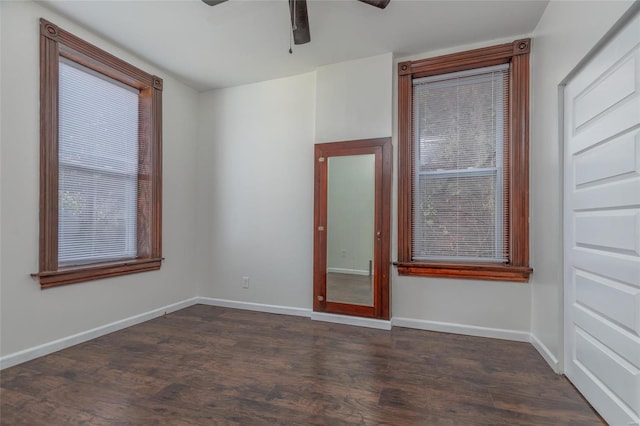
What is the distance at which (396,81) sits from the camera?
10.3 ft

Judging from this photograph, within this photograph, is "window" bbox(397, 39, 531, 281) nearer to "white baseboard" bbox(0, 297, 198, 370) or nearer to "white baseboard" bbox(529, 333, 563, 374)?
"white baseboard" bbox(529, 333, 563, 374)

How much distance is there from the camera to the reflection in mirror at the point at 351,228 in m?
3.13

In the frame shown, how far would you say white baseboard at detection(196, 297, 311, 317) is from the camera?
3461 millimetres

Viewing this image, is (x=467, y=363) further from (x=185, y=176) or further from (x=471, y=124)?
(x=185, y=176)

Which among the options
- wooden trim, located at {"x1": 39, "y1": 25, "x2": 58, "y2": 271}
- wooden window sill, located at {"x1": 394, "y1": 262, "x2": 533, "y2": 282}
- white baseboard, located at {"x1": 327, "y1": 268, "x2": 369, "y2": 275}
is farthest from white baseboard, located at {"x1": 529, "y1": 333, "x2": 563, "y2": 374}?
wooden trim, located at {"x1": 39, "y1": 25, "x2": 58, "y2": 271}

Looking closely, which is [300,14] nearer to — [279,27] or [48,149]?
[279,27]

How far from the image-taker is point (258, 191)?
370 centimetres

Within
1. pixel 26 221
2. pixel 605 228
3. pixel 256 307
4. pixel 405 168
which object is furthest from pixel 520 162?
pixel 26 221

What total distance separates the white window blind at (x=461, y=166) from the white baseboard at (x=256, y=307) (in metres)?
1.39

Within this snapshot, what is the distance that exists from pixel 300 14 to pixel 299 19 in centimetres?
3

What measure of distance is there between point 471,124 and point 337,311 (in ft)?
7.36

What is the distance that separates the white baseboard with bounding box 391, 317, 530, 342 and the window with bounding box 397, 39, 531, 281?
47cm

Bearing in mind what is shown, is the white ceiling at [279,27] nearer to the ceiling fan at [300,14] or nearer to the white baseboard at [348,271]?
the ceiling fan at [300,14]

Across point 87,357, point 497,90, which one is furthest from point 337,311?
point 497,90
